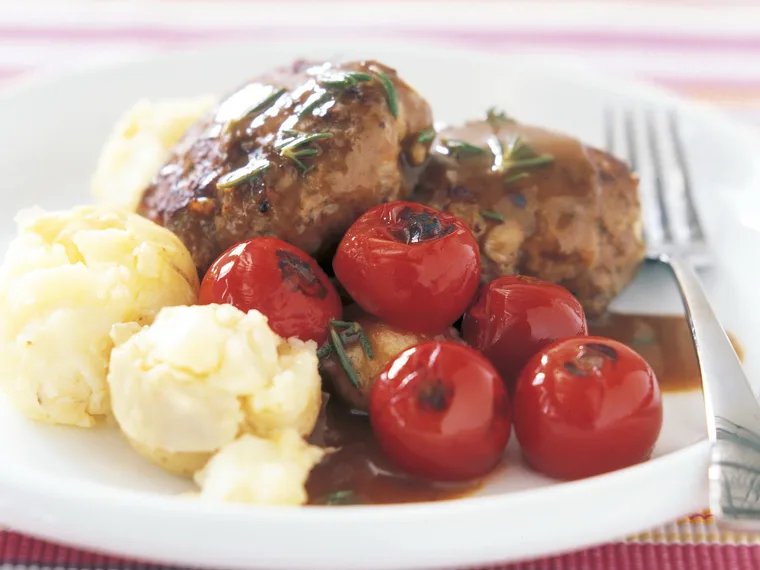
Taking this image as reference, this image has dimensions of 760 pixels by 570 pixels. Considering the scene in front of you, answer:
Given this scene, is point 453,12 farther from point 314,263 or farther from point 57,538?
point 57,538

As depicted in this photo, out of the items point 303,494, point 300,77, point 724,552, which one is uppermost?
point 300,77

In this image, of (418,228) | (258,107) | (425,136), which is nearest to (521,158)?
(425,136)

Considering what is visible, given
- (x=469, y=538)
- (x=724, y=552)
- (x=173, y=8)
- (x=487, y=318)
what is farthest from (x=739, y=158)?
(x=173, y=8)

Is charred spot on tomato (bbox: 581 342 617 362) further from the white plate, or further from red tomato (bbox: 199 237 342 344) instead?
red tomato (bbox: 199 237 342 344)

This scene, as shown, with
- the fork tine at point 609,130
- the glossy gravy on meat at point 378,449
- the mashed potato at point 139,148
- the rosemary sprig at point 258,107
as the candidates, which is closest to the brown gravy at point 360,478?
the glossy gravy on meat at point 378,449

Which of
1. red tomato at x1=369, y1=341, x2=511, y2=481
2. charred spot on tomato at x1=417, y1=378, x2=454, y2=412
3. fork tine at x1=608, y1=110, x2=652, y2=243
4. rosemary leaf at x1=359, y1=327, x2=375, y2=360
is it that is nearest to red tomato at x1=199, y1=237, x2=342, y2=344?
rosemary leaf at x1=359, y1=327, x2=375, y2=360

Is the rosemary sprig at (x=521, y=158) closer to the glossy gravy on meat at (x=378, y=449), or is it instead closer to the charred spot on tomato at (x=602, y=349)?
the glossy gravy on meat at (x=378, y=449)

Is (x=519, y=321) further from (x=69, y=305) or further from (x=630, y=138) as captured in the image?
(x=630, y=138)
